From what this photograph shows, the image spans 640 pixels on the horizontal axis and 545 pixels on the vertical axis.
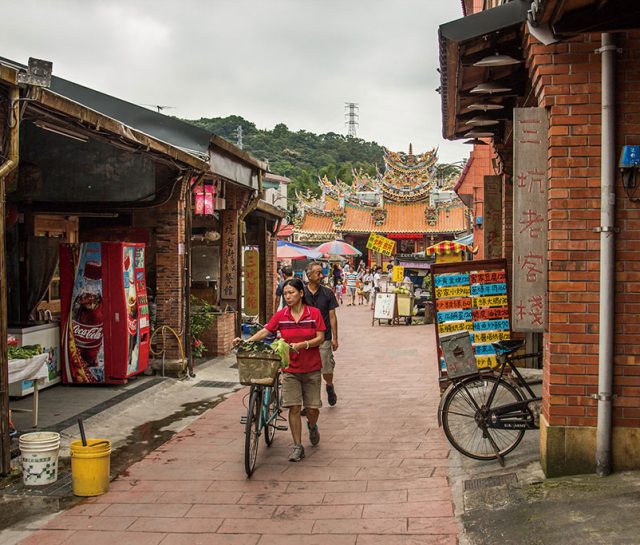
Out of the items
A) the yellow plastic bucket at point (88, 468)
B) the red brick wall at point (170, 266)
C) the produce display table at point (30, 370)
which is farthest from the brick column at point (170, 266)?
the yellow plastic bucket at point (88, 468)

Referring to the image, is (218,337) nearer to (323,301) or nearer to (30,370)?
(323,301)

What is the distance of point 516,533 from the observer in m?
4.80

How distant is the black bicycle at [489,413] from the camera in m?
6.47

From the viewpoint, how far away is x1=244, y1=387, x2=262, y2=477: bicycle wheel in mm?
6620

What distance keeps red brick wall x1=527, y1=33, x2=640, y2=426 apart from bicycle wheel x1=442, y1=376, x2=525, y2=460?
2.74 ft

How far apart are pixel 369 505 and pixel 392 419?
3338 mm

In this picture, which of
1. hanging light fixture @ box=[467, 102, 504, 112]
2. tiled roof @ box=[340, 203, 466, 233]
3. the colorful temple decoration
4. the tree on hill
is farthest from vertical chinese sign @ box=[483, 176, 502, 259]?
the tree on hill

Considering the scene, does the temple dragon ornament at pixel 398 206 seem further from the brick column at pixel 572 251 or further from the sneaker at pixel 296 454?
the brick column at pixel 572 251

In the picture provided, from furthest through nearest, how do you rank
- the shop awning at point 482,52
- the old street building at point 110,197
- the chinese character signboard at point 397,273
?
the chinese character signboard at point 397,273, the old street building at point 110,197, the shop awning at point 482,52

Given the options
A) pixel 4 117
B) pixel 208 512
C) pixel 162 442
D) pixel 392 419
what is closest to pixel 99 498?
pixel 208 512

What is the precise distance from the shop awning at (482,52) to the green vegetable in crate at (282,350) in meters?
2.97

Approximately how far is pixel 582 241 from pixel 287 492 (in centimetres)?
310

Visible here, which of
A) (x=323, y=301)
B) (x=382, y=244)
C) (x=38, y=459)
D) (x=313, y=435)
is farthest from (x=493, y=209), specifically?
(x=382, y=244)

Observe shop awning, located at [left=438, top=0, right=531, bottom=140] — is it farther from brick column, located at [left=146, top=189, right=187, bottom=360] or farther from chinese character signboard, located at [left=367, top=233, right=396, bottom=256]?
chinese character signboard, located at [left=367, top=233, right=396, bottom=256]
